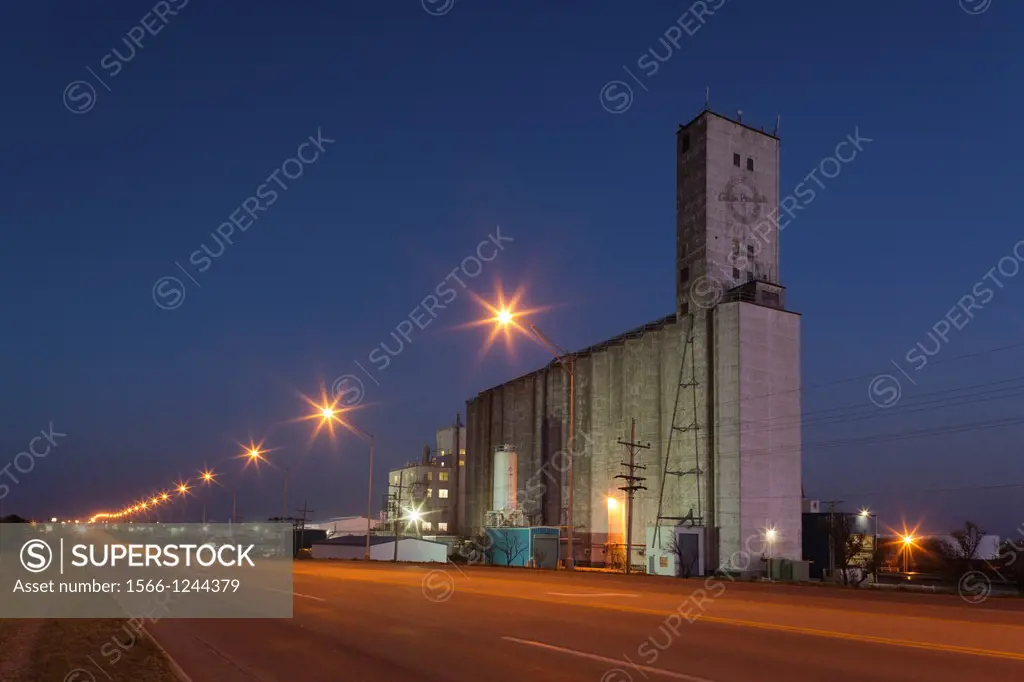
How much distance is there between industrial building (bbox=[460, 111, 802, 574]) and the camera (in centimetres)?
6494

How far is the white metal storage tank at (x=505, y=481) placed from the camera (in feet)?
316

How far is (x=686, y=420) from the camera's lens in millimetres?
69750

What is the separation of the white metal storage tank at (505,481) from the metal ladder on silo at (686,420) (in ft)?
90.4

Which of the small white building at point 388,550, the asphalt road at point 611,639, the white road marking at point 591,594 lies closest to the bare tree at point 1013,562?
the white road marking at point 591,594

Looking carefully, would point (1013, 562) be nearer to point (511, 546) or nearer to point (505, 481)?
point (511, 546)

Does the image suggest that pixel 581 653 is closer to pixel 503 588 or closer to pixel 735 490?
pixel 503 588

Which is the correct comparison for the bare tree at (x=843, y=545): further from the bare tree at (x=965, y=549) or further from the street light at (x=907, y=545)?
the street light at (x=907, y=545)

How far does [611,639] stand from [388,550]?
81.0m

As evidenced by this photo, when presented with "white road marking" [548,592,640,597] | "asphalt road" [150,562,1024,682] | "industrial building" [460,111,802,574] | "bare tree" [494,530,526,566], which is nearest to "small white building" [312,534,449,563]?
"industrial building" [460,111,802,574]

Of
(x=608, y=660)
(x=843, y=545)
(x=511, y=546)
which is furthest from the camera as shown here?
(x=843, y=545)

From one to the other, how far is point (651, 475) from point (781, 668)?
63.6 meters

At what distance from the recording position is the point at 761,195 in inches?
3093

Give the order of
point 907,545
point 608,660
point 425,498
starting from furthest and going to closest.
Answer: point 425,498 → point 907,545 → point 608,660

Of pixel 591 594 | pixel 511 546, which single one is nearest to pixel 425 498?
pixel 511 546
